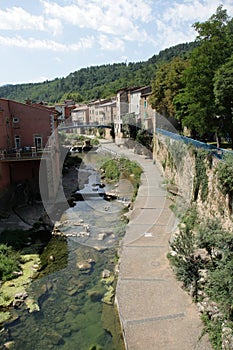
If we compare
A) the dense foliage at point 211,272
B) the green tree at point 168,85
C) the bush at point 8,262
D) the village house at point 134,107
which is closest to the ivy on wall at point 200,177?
the dense foliage at point 211,272

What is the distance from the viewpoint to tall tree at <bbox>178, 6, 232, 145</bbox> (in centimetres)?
1516

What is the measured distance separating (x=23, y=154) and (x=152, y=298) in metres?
12.7

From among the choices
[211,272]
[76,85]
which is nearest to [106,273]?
[211,272]

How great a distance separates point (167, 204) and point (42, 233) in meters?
7.85

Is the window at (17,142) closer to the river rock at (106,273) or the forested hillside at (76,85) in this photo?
the river rock at (106,273)

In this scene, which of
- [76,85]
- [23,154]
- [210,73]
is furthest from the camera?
[76,85]

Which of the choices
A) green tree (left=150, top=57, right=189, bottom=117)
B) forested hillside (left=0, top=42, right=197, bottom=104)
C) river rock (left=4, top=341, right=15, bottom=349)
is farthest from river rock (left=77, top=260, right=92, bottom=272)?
forested hillside (left=0, top=42, right=197, bottom=104)

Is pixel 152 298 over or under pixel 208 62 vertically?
under

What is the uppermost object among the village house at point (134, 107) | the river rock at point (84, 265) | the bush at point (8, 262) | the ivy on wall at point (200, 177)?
the village house at point (134, 107)

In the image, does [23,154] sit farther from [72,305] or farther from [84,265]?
[72,305]

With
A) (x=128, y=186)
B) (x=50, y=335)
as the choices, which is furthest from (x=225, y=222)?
(x=128, y=186)

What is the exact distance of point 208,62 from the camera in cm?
1544

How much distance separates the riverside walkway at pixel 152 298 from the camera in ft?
27.1

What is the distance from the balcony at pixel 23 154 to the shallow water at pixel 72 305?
17.7 ft
